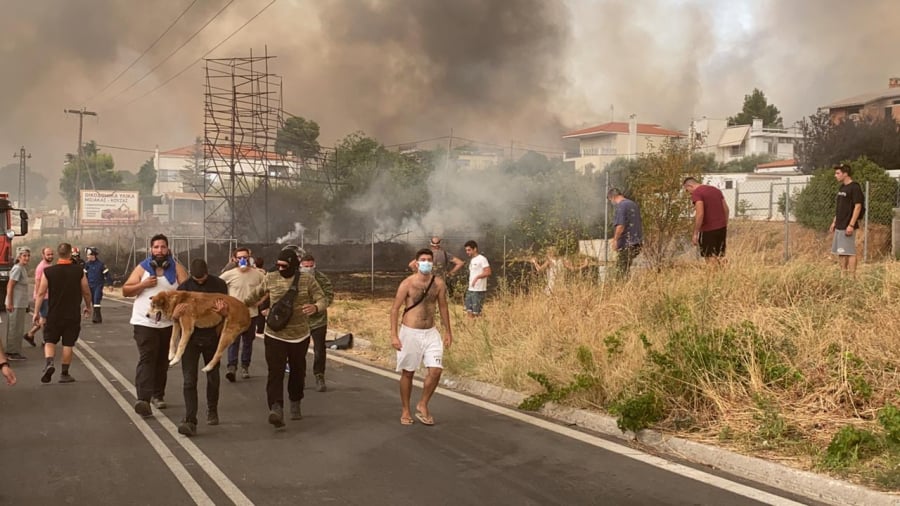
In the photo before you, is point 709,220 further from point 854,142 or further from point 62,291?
point 854,142

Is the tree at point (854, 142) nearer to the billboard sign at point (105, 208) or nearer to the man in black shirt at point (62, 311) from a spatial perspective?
the man in black shirt at point (62, 311)

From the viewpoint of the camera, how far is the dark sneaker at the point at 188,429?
26.6 feet

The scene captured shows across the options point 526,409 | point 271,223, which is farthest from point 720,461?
point 271,223

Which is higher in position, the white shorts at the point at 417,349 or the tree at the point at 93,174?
the tree at the point at 93,174

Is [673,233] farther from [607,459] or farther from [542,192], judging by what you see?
[542,192]

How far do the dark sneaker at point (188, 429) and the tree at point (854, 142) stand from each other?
3948cm

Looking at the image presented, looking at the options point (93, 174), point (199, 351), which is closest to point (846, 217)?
point (199, 351)

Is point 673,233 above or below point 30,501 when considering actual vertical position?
above

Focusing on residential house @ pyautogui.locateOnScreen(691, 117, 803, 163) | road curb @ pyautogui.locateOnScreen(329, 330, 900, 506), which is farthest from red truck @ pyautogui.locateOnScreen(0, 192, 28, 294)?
residential house @ pyautogui.locateOnScreen(691, 117, 803, 163)

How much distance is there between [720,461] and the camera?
702cm

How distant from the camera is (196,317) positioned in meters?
8.41

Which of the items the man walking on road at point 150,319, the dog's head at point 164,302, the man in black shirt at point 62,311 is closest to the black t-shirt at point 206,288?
the dog's head at point 164,302

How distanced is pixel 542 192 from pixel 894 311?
28.6 meters

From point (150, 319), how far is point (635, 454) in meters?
4.89
